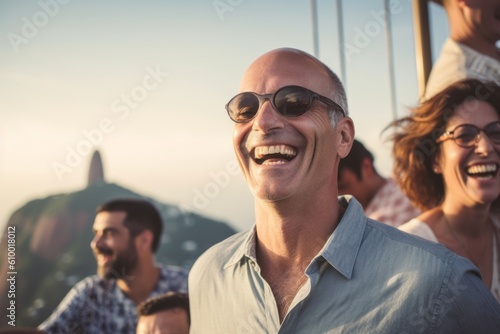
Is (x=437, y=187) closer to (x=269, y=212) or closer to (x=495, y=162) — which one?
(x=495, y=162)

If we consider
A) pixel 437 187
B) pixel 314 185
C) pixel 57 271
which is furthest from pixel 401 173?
pixel 57 271

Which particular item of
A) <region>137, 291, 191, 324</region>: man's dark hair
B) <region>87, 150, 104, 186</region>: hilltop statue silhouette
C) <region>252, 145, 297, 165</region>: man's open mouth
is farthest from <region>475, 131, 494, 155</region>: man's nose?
<region>87, 150, 104, 186</region>: hilltop statue silhouette

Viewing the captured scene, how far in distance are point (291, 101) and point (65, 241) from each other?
8.79 m

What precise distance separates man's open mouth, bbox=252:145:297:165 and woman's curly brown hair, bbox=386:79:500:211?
92 centimetres

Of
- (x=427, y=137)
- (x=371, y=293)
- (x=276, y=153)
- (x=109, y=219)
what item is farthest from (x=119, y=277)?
(x=371, y=293)

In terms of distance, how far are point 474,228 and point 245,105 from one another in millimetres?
1115

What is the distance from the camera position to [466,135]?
1.93 metres

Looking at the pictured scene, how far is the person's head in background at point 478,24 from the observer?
264 cm

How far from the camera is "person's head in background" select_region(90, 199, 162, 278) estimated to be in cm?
396

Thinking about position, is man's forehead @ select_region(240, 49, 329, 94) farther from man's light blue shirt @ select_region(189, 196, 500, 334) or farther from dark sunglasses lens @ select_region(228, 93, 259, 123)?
man's light blue shirt @ select_region(189, 196, 500, 334)

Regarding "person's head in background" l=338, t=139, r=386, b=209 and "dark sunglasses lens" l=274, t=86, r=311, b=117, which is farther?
"person's head in background" l=338, t=139, r=386, b=209

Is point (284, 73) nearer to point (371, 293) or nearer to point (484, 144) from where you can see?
point (371, 293)

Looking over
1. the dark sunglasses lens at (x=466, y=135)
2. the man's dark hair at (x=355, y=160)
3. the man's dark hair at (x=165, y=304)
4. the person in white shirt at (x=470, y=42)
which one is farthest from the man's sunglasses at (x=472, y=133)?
the man's dark hair at (x=355, y=160)

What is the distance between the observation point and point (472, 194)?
6.42ft
